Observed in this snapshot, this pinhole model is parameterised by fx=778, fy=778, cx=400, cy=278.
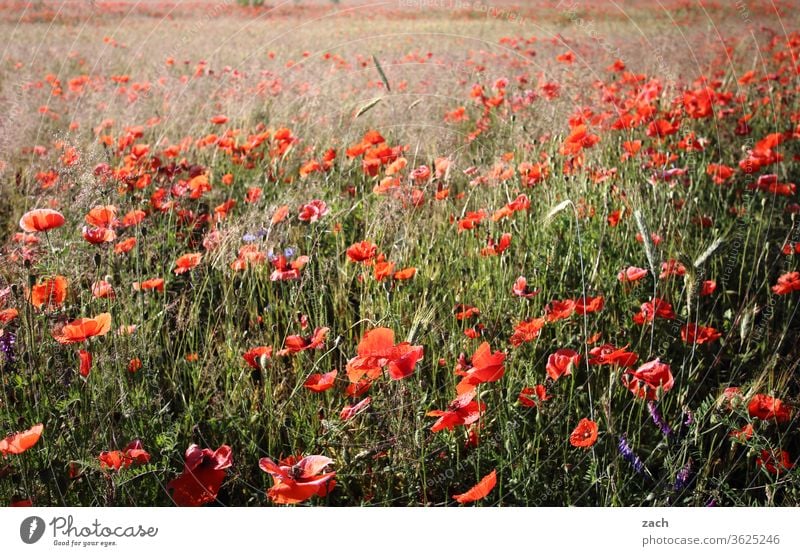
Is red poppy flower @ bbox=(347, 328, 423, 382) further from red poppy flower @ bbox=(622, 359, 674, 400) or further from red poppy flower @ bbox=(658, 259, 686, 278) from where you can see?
red poppy flower @ bbox=(658, 259, 686, 278)

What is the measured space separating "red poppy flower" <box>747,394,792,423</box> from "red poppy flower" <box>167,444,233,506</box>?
0.87 m

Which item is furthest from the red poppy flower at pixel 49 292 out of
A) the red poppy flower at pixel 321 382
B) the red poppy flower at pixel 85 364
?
the red poppy flower at pixel 321 382

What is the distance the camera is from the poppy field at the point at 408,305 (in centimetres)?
129

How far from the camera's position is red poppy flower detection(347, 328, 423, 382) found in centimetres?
110

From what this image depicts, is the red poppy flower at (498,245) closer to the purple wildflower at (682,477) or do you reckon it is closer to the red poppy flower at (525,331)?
the red poppy flower at (525,331)

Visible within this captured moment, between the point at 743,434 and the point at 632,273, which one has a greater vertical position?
the point at 632,273

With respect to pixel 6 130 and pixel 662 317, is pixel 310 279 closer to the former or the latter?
pixel 662 317

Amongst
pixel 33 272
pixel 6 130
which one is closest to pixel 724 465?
pixel 33 272

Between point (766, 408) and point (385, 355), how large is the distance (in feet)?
2.21

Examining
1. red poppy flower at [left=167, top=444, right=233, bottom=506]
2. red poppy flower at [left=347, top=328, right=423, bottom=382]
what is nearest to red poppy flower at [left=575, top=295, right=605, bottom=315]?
red poppy flower at [left=347, top=328, right=423, bottom=382]

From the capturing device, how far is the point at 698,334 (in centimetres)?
147

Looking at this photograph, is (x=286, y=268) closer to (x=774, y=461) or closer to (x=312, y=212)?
(x=312, y=212)

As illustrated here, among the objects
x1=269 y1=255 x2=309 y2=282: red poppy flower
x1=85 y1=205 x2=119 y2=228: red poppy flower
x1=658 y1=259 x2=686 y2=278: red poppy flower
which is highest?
x1=85 y1=205 x2=119 y2=228: red poppy flower

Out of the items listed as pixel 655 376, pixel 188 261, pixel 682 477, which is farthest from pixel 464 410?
pixel 188 261
